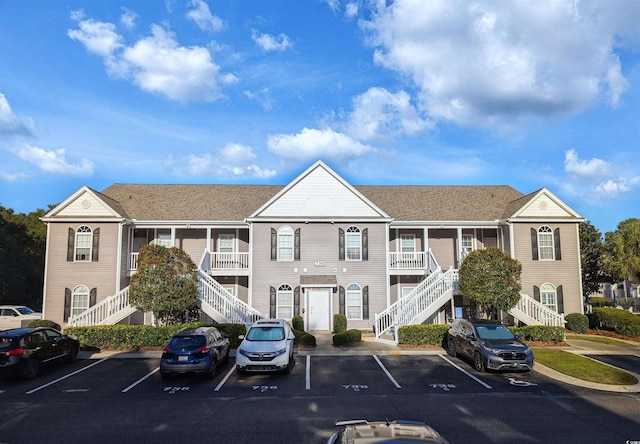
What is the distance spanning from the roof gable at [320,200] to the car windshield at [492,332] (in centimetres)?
1056

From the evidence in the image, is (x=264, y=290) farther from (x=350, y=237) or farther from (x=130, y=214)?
(x=130, y=214)

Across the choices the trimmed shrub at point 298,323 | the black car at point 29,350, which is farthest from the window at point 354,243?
the black car at point 29,350

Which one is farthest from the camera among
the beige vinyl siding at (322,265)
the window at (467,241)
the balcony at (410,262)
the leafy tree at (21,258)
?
the leafy tree at (21,258)

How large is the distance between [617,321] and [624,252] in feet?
44.4

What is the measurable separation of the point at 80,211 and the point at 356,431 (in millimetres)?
25331

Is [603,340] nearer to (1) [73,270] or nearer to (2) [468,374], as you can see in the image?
(2) [468,374]

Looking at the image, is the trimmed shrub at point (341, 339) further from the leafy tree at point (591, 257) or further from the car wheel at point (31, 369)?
the leafy tree at point (591, 257)

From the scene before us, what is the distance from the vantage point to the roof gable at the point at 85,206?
2544cm

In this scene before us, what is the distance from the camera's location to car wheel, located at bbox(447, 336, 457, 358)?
58.3 feet

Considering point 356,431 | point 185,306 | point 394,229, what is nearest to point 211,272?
point 185,306

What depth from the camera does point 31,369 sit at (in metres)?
14.4

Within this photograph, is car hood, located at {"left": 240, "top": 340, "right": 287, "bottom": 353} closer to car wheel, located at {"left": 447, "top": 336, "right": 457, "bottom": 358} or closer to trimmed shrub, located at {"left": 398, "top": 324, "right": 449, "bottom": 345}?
car wheel, located at {"left": 447, "top": 336, "right": 457, "bottom": 358}

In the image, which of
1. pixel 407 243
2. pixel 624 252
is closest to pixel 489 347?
pixel 407 243

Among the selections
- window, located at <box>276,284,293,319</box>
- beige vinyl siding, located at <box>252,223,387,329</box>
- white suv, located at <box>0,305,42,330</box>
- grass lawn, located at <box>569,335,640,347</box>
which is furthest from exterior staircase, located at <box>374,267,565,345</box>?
white suv, located at <box>0,305,42,330</box>
